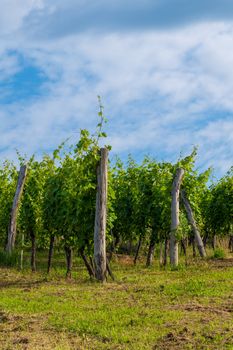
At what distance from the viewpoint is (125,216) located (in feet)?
80.8

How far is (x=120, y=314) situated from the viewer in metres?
9.49

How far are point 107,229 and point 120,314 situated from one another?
20.8 ft

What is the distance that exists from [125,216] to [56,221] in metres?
6.30

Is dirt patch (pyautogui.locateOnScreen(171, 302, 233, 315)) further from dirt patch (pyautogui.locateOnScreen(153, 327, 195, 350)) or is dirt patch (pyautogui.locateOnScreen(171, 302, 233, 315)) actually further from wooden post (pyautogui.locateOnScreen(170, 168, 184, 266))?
wooden post (pyautogui.locateOnScreen(170, 168, 184, 266))

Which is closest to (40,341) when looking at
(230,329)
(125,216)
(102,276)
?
(230,329)

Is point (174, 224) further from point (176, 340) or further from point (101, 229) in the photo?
point (176, 340)

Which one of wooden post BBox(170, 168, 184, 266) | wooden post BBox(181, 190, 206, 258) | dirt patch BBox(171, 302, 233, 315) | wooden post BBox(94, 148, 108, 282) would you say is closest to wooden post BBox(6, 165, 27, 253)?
wooden post BBox(170, 168, 184, 266)

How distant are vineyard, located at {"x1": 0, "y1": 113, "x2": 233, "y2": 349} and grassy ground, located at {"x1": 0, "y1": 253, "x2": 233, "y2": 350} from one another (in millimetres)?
33

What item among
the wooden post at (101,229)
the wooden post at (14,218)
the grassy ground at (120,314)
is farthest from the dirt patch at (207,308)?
the wooden post at (14,218)

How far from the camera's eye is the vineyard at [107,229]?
9.32m

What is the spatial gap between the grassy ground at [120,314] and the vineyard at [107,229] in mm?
33

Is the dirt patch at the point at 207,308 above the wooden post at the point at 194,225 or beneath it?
beneath

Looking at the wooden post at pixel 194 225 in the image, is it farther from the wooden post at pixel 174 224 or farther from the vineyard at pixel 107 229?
the wooden post at pixel 174 224

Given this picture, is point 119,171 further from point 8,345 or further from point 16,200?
point 8,345
